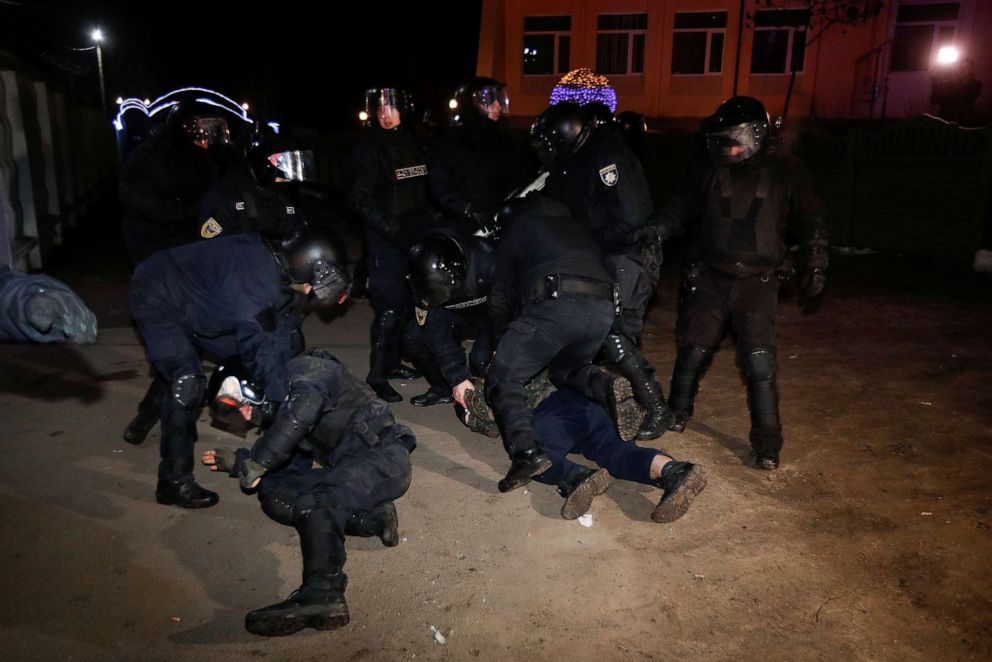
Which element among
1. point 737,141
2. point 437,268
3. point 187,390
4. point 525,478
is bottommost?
point 525,478

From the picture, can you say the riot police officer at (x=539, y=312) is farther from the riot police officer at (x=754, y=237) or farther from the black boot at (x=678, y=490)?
the riot police officer at (x=754, y=237)

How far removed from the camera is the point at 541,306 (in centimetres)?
411

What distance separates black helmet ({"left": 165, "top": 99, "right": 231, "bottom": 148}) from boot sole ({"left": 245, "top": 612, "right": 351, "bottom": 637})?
3736 millimetres

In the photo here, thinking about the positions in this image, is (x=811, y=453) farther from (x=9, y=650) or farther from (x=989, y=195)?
(x=989, y=195)

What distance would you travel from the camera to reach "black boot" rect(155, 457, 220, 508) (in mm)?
3971

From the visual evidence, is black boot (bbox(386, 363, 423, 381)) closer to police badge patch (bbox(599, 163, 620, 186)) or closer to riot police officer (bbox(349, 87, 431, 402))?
riot police officer (bbox(349, 87, 431, 402))

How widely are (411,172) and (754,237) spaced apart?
2.72m

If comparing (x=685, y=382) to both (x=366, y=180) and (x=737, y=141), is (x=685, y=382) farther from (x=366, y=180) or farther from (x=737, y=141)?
(x=366, y=180)

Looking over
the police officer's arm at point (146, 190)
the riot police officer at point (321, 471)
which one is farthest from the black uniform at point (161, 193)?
the riot police officer at point (321, 471)

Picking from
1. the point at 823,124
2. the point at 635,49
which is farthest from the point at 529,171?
the point at 635,49

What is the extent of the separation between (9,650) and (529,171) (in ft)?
16.1

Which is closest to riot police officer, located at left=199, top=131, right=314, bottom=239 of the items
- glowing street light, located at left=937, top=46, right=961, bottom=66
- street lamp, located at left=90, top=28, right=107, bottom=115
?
glowing street light, located at left=937, top=46, right=961, bottom=66

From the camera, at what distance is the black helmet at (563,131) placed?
5.02m

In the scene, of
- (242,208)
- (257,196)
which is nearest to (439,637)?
(242,208)
